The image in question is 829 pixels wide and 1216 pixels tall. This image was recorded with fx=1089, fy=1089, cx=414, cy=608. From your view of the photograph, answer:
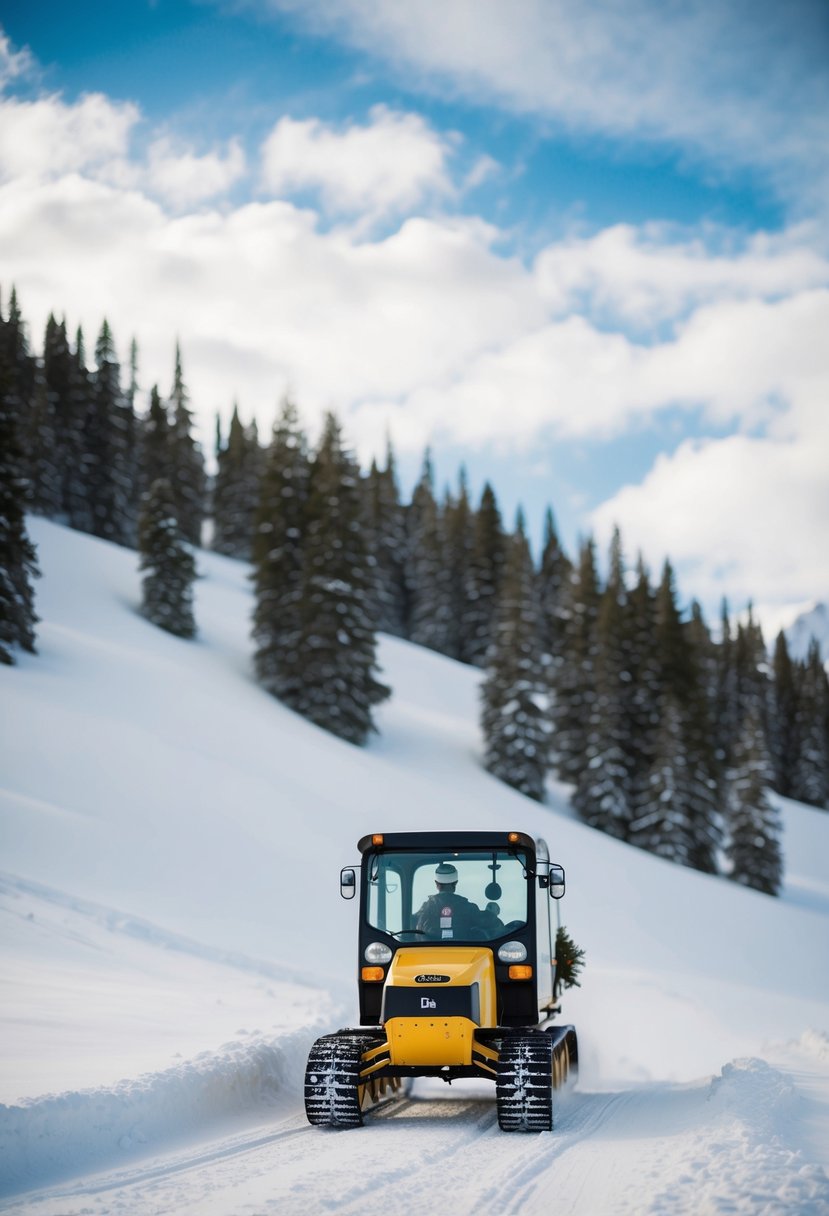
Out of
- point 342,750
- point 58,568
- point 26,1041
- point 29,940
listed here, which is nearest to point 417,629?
point 58,568

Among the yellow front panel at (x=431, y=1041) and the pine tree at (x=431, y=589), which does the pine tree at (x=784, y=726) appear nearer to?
the pine tree at (x=431, y=589)

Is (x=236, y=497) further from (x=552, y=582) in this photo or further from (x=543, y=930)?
(x=543, y=930)

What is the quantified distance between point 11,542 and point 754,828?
35.0 metres

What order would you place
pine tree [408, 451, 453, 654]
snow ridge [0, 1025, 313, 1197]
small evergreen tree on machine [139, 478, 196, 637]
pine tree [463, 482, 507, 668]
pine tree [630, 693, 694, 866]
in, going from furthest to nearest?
pine tree [408, 451, 453, 654], pine tree [463, 482, 507, 668], pine tree [630, 693, 694, 866], small evergreen tree on machine [139, 478, 196, 637], snow ridge [0, 1025, 313, 1197]

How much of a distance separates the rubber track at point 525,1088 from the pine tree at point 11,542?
89.5ft

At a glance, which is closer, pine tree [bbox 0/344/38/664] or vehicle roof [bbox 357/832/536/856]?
vehicle roof [bbox 357/832/536/856]

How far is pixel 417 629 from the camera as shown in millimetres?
80062

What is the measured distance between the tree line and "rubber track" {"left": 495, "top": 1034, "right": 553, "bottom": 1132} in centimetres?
2759

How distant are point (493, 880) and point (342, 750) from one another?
2796 cm

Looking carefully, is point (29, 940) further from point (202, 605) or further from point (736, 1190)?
point (202, 605)

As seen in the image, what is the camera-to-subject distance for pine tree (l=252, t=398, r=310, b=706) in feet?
142

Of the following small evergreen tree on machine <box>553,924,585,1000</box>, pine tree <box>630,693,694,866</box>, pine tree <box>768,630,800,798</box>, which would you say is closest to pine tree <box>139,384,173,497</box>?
pine tree <box>630,693,694,866</box>

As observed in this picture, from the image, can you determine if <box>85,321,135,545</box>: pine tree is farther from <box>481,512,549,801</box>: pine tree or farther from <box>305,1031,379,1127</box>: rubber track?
<box>305,1031,379,1127</box>: rubber track

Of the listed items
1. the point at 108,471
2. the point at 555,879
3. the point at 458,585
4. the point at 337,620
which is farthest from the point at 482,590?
the point at 555,879
